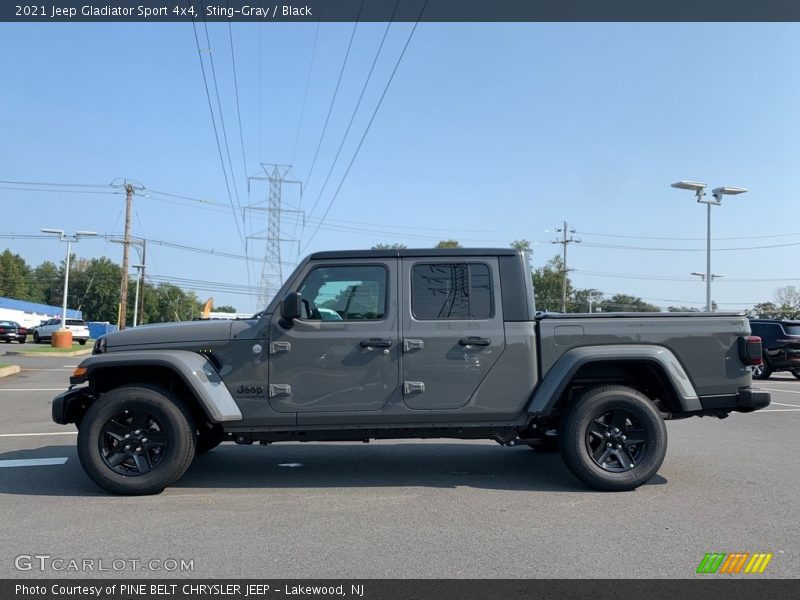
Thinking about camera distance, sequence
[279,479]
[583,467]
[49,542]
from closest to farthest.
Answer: [49,542] < [583,467] < [279,479]

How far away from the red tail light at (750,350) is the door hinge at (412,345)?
9.33ft

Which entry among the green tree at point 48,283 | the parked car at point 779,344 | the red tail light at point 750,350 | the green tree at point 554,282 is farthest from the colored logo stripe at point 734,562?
the green tree at point 48,283

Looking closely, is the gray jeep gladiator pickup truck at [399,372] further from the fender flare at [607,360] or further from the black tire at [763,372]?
the black tire at [763,372]

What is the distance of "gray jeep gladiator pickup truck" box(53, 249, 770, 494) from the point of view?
5633 mm

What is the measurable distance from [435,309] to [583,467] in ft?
6.11

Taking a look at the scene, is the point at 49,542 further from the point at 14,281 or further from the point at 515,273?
the point at 14,281

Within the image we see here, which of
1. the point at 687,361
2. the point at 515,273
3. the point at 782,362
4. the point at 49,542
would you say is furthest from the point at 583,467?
the point at 782,362

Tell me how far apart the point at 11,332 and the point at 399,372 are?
140ft

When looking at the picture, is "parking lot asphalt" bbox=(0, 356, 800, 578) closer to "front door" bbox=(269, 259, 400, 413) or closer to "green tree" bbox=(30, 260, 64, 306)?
"front door" bbox=(269, 259, 400, 413)

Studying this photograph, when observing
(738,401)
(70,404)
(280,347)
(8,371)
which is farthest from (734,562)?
(8,371)

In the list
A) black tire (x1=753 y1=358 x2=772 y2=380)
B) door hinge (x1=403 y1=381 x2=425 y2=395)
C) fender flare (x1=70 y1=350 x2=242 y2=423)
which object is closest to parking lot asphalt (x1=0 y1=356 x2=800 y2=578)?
fender flare (x1=70 y1=350 x2=242 y2=423)

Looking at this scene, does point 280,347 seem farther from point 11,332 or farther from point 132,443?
point 11,332

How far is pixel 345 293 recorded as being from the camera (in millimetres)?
5973

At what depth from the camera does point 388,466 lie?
6891mm
